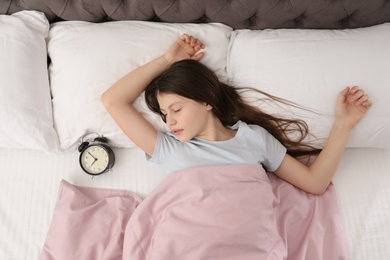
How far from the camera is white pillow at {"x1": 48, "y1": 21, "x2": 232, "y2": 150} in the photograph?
4.92 ft

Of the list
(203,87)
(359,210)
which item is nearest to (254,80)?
(203,87)

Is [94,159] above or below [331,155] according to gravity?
below

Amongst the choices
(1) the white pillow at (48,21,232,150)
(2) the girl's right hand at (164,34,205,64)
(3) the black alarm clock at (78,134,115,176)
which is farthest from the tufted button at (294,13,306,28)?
(3) the black alarm clock at (78,134,115,176)

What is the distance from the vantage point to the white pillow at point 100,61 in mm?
1499

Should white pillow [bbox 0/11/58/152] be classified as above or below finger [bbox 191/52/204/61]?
below

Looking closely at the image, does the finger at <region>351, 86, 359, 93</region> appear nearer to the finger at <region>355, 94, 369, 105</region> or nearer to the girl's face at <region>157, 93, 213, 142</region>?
the finger at <region>355, 94, 369, 105</region>

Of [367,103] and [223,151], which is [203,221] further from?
[367,103]

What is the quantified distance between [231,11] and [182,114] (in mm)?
458

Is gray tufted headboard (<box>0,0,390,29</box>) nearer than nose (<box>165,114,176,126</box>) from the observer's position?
No

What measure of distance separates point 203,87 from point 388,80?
0.64m

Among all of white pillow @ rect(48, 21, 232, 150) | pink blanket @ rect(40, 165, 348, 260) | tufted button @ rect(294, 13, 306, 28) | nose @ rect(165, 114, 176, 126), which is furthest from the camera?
tufted button @ rect(294, 13, 306, 28)

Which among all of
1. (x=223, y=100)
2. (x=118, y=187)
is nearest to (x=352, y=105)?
(x=223, y=100)

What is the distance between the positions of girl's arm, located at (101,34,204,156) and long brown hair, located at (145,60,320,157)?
40 mm

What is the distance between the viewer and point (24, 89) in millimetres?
1484
